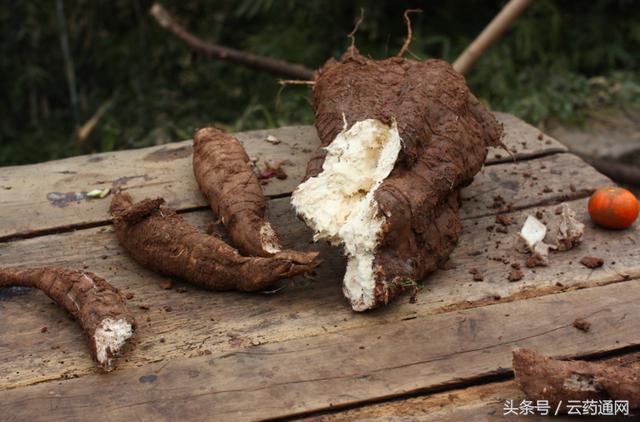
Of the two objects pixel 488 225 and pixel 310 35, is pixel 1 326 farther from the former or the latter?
pixel 310 35

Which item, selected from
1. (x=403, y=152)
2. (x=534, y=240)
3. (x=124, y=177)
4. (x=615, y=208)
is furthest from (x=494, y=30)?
(x=124, y=177)

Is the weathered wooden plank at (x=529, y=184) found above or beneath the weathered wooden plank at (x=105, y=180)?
above

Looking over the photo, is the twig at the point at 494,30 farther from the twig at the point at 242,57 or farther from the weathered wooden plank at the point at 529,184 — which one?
the weathered wooden plank at the point at 529,184

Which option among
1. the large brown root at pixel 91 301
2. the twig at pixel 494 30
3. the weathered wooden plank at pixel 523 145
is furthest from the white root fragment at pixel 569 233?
the twig at pixel 494 30

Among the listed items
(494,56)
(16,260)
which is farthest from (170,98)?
(16,260)

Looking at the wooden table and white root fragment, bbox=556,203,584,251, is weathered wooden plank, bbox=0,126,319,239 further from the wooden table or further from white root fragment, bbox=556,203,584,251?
white root fragment, bbox=556,203,584,251
